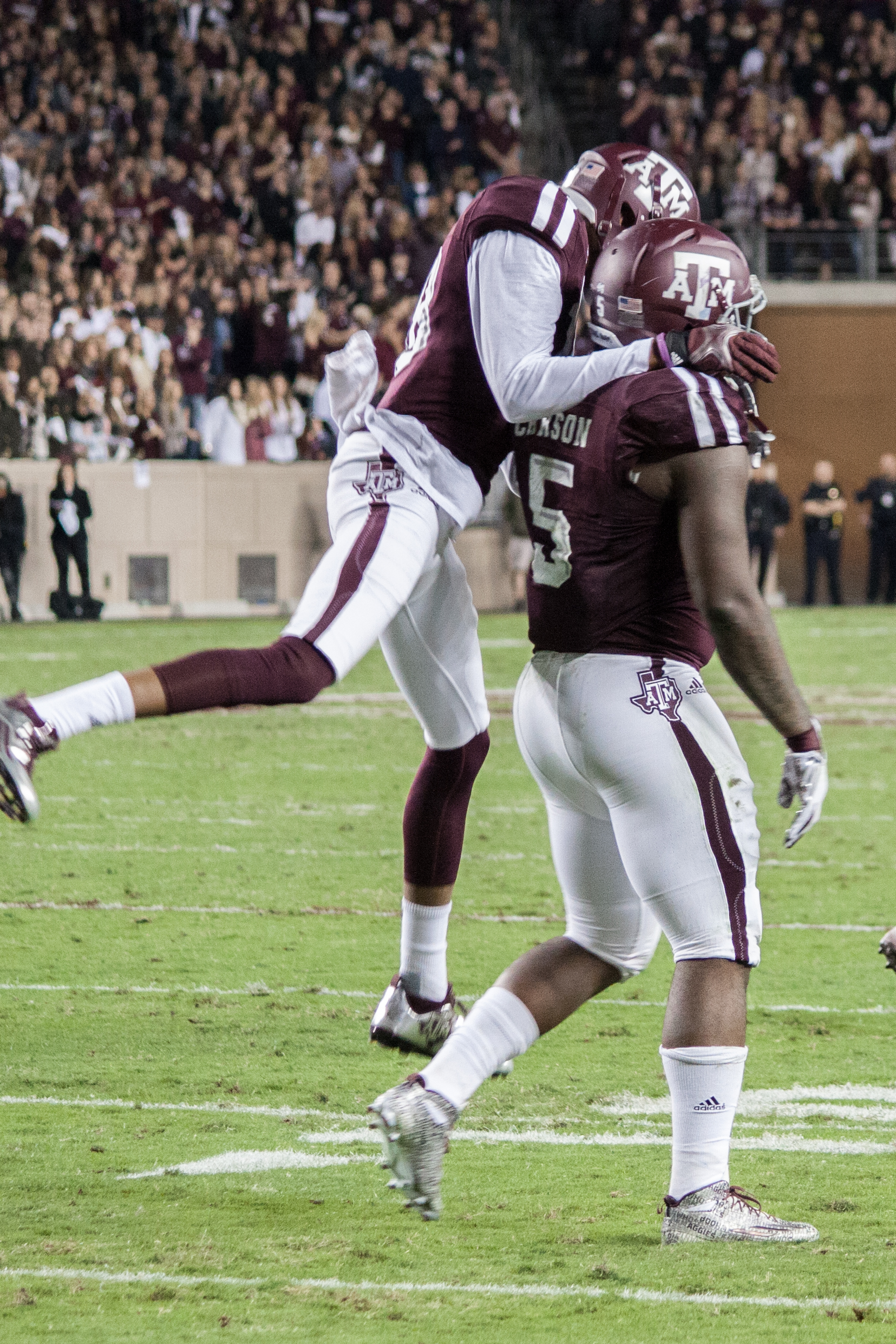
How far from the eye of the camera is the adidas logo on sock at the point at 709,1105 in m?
3.34

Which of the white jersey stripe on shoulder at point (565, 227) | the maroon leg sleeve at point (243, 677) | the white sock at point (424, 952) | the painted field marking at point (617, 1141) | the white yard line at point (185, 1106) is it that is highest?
the white jersey stripe on shoulder at point (565, 227)

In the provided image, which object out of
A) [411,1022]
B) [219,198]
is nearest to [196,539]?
[219,198]

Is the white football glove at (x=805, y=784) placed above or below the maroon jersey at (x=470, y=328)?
below

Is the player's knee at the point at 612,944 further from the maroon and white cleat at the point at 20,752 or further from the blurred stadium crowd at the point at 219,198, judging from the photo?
the blurred stadium crowd at the point at 219,198

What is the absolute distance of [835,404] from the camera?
25219mm

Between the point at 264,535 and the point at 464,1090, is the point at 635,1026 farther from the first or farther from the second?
the point at 264,535

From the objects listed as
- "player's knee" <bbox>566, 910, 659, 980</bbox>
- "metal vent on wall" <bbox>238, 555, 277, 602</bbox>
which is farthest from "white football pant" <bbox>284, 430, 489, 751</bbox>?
"metal vent on wall" <bbox>238, 555, 277, 602</bbox>

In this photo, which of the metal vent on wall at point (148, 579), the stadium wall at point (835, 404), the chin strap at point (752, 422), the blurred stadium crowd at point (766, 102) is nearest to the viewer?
the chin strap at point (752, 422)

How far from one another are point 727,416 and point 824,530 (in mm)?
21051

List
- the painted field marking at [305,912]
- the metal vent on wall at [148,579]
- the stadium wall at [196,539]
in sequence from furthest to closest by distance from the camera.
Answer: the metal vent on wall at [148,579] → the stadium wall at [196,539] → the painted field marking at [305,912]

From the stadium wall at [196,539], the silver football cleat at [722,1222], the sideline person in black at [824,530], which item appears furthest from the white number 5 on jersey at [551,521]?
the sideline person in black at [824,530]

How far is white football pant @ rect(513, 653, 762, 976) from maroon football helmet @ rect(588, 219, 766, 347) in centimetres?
65

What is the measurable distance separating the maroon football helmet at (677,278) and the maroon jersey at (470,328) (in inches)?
16.0

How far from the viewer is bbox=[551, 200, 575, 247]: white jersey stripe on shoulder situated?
4012 millimetres
